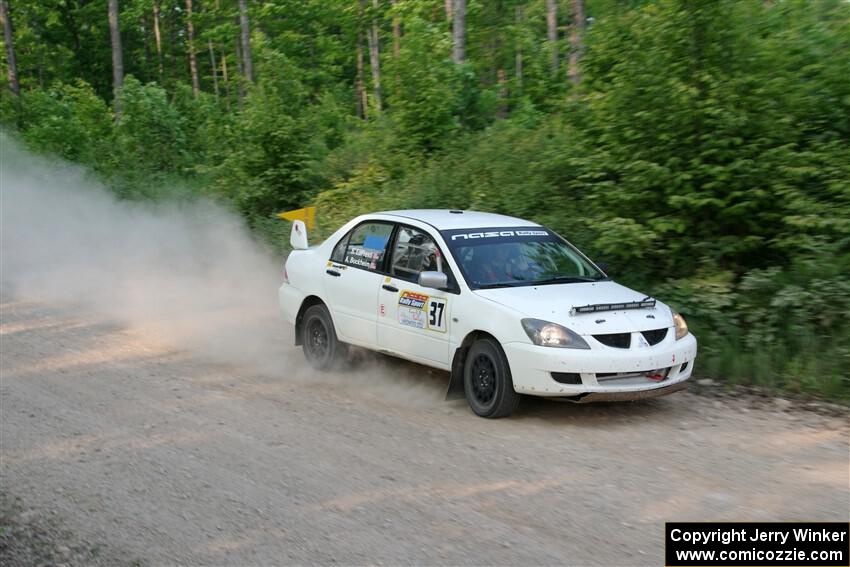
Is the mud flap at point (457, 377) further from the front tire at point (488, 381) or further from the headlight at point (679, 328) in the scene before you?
the headlight at point (679, 328)

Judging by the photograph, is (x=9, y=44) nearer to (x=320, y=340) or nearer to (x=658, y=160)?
(x=320, y=340)

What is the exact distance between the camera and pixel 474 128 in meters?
17.8

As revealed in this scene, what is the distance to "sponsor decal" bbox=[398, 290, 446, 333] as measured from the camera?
311 inches

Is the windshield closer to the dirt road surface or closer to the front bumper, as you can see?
the front bumper

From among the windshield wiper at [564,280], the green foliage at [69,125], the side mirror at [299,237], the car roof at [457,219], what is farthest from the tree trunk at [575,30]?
the green foliage at [69,125]

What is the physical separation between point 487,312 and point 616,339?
109 cm

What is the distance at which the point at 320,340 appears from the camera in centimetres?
952

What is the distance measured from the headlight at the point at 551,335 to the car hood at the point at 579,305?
0.05 m

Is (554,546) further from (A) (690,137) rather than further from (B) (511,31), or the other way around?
(B) (511,31)

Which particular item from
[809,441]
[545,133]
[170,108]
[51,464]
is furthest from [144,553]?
[170,108]

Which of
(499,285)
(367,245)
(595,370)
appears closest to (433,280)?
(499,285)

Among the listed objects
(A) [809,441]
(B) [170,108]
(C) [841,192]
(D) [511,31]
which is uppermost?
(D) [511,31]

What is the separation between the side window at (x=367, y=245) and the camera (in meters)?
8.86

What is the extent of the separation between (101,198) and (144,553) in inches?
768
